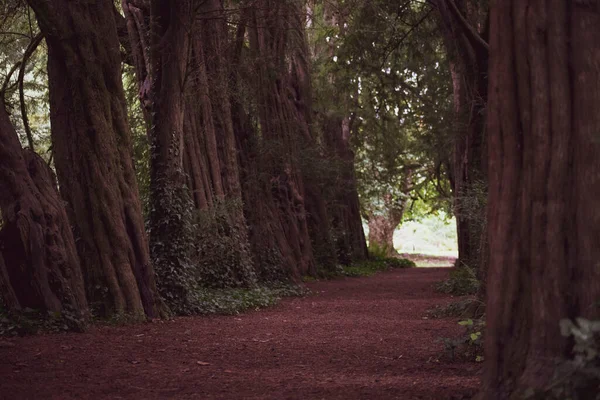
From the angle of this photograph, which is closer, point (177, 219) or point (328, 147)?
point (177, 219)

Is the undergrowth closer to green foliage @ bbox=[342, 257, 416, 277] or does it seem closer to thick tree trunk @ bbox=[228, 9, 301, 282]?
thick tree trunk @ bbox=[228, 9, 301, 282]

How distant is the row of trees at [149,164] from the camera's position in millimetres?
9523

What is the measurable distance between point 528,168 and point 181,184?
8575 millimetres

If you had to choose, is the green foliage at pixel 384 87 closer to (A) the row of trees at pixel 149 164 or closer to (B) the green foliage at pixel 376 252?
(B) the green foliage at pixel 376 252

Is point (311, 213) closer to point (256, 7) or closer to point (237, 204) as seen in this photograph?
point (237, 204)

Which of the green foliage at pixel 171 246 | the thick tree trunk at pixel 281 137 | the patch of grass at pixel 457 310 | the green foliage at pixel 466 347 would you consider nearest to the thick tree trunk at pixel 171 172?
the green foliage at pixel 171 246

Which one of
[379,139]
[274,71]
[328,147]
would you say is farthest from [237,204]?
[379,139]

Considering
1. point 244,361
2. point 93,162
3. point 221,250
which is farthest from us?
point 221,250

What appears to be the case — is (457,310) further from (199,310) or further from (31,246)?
(31,246)

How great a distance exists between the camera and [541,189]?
4.39 meters

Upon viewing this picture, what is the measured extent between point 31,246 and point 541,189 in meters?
6.70

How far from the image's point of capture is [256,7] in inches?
581

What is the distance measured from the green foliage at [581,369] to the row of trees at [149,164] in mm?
6866

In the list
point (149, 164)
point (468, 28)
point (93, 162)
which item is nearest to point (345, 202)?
point (468, 28)
